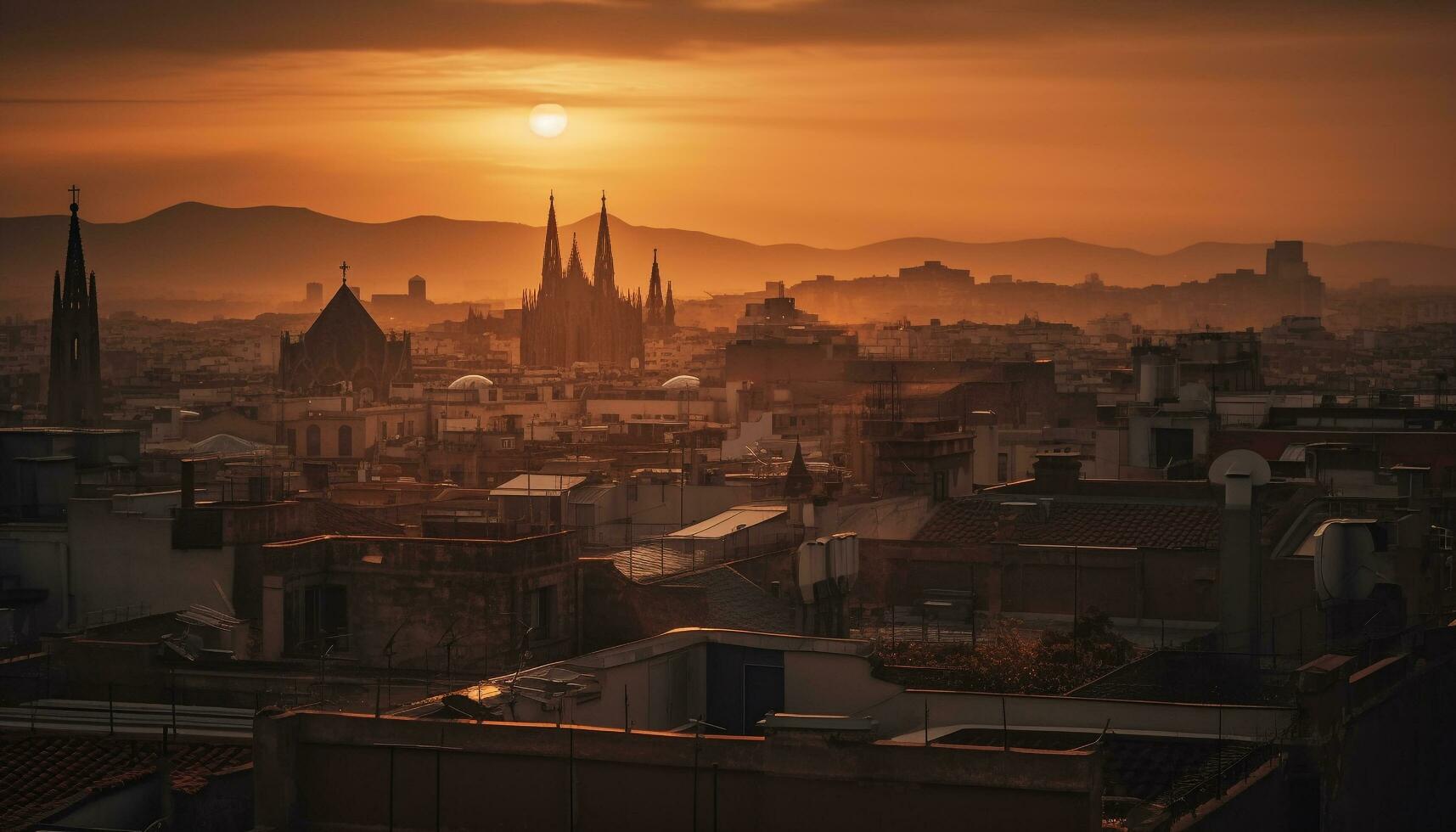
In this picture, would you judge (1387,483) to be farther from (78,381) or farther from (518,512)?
(78,381)

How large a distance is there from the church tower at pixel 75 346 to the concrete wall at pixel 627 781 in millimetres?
67679

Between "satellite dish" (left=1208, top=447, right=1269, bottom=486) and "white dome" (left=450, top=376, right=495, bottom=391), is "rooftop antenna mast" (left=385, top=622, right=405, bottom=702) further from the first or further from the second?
"white dome" (left=450, top=376, right=495, bottom=391)

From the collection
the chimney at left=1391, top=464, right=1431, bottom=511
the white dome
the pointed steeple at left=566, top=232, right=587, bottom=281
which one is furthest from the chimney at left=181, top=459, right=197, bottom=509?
the pointed steeple at left=566, top=232, right=587, bottom=281

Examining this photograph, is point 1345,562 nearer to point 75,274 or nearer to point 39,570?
point 39,570

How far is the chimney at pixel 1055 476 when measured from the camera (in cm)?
2278

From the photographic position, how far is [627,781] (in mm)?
Answer: 9117

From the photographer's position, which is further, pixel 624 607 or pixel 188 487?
pixel 188 487

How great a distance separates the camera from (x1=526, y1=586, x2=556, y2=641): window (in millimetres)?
16297

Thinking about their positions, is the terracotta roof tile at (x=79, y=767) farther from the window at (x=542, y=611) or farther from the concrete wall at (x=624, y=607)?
the concrete wall at (x=624, y=607)

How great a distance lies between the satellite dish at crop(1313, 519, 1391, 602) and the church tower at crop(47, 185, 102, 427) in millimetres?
65749

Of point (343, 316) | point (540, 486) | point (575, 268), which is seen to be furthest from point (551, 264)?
point (540, 486)

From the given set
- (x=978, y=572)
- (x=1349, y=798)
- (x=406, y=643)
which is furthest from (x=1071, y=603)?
(x=1349, y=798)

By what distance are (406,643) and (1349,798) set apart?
786 centimetres

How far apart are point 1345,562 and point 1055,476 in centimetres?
901
